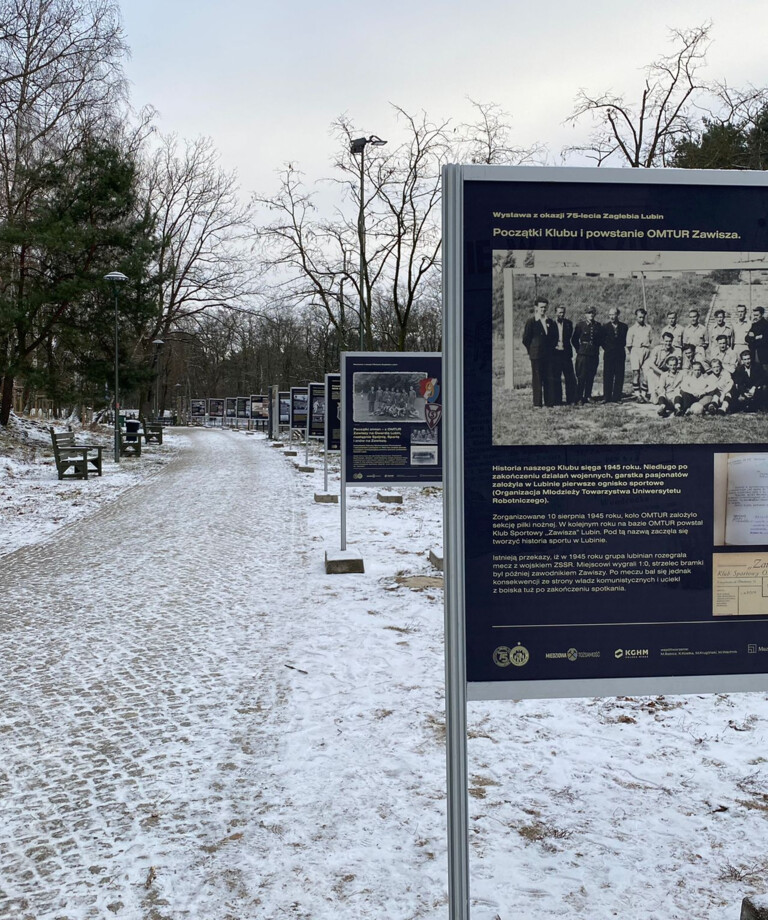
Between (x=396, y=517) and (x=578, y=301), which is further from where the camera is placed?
(x=396, y=517)

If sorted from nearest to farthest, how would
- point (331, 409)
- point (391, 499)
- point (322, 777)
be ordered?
point (322, 777) → point (331, 409) → point (391, 499)

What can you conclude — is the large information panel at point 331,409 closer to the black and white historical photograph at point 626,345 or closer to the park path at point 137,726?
the park path at point 137,726

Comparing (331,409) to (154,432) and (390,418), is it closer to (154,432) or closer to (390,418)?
(390,418)

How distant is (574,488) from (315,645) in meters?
4.18

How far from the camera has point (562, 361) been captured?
2.32m

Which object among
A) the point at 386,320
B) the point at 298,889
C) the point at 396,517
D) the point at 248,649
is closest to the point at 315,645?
the point at 248,649

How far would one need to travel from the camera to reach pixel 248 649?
6078 mm

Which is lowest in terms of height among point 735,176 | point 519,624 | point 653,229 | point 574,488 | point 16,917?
point 16,917

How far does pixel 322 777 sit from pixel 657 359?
265 cm

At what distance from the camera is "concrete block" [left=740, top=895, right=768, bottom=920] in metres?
2.38

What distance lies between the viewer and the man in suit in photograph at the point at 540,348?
231 cm

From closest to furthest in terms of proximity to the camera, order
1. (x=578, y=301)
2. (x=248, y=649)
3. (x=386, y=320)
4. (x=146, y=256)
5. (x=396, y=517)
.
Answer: (x=578, y=301) < (x=248, y=649) < (x=396, y=517) < (x=146, y=256) < (x=386, y=320)

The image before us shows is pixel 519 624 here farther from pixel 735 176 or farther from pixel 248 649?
pixel 248 649

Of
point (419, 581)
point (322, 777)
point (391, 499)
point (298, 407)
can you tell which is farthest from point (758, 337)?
point (298, 407)
